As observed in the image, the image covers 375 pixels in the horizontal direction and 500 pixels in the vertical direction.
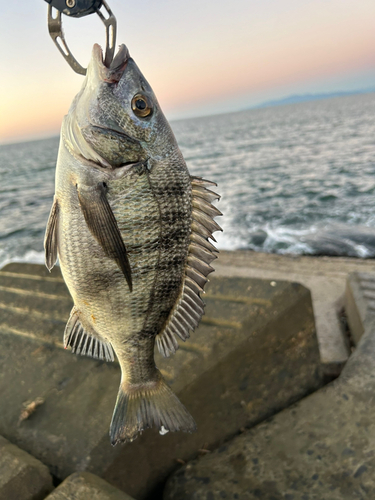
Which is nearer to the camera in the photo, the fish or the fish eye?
the fish

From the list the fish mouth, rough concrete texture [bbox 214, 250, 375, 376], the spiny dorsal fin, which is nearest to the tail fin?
the spiny dorsal fin

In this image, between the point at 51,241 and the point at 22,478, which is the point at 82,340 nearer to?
the point at 51,241

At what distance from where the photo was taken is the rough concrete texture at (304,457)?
2.17m

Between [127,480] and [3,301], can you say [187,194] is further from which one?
[3,301]

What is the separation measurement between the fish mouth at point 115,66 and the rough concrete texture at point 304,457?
244cm

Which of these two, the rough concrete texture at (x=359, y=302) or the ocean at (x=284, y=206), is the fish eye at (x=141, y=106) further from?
the ocean at (x=284, y=206)

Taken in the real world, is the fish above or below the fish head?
below

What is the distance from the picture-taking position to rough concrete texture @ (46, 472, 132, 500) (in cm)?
185

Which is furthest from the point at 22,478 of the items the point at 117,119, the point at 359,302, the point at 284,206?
the point at 284,206

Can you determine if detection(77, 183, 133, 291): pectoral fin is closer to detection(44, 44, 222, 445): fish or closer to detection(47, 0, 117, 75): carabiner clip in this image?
detection(44, 44, 222, 445): fish

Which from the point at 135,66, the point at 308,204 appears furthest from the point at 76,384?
the point at 308,204

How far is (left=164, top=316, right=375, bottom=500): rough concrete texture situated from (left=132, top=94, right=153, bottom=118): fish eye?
2.29 meters

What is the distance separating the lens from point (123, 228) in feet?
4.42

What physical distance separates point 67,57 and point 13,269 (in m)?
4.09
